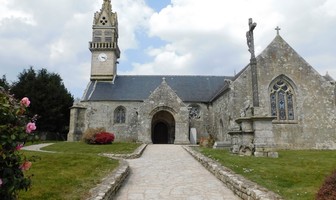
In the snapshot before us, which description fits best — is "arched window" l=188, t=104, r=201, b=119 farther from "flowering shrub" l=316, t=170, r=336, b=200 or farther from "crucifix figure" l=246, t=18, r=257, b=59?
"flowering shrub" l=316, t=170, r=336, b=200

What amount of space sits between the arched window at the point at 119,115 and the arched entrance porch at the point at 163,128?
331 centimetres

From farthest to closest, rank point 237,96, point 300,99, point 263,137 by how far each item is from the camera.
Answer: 1. point 300,99
2. point 237,96
3. point 263,137

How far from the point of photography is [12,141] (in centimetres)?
317

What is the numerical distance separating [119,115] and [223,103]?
11.1 metres

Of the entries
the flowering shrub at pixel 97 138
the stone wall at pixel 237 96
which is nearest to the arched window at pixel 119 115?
the flowering shrub at pixel 97 138

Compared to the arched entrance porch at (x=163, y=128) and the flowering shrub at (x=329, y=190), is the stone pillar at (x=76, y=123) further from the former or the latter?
the flowering shrub at (x=329, y=190)

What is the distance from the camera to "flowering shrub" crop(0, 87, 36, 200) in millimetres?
3104

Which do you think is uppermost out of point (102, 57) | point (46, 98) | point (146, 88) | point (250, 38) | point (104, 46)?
point (104, 46)

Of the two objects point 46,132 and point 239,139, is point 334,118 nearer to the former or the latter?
point 239,139

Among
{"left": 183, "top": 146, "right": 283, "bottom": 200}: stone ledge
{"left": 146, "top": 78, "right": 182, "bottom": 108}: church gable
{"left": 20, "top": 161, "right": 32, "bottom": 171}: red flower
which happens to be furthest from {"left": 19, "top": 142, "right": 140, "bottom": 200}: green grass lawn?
{"left": 146, "top": 78, "right": 182, "bottom": 108}: church gable

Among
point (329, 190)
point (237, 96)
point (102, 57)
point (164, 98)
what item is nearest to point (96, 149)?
point (164, 98)

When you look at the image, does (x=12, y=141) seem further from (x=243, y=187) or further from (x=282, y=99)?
(x=282, y=99)

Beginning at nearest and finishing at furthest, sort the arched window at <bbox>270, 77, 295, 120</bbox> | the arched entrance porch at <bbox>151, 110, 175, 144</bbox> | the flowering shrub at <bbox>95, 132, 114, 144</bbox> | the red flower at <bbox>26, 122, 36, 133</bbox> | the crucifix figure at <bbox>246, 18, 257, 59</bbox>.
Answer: the red flower at <bbox>26, 122, 36, 133</bbox> < the crucifix figure at <bbox>246, 18, 257, 59</bbox> < the arched window at <bbox>270, 77, 295, 120</bbox> < the flowering shrub at <bbox>95, 132, 114, 144</bbox> < the arched entrance porch at <bbox>151, 110, 175, 144</bbox>

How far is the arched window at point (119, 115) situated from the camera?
2878cm
